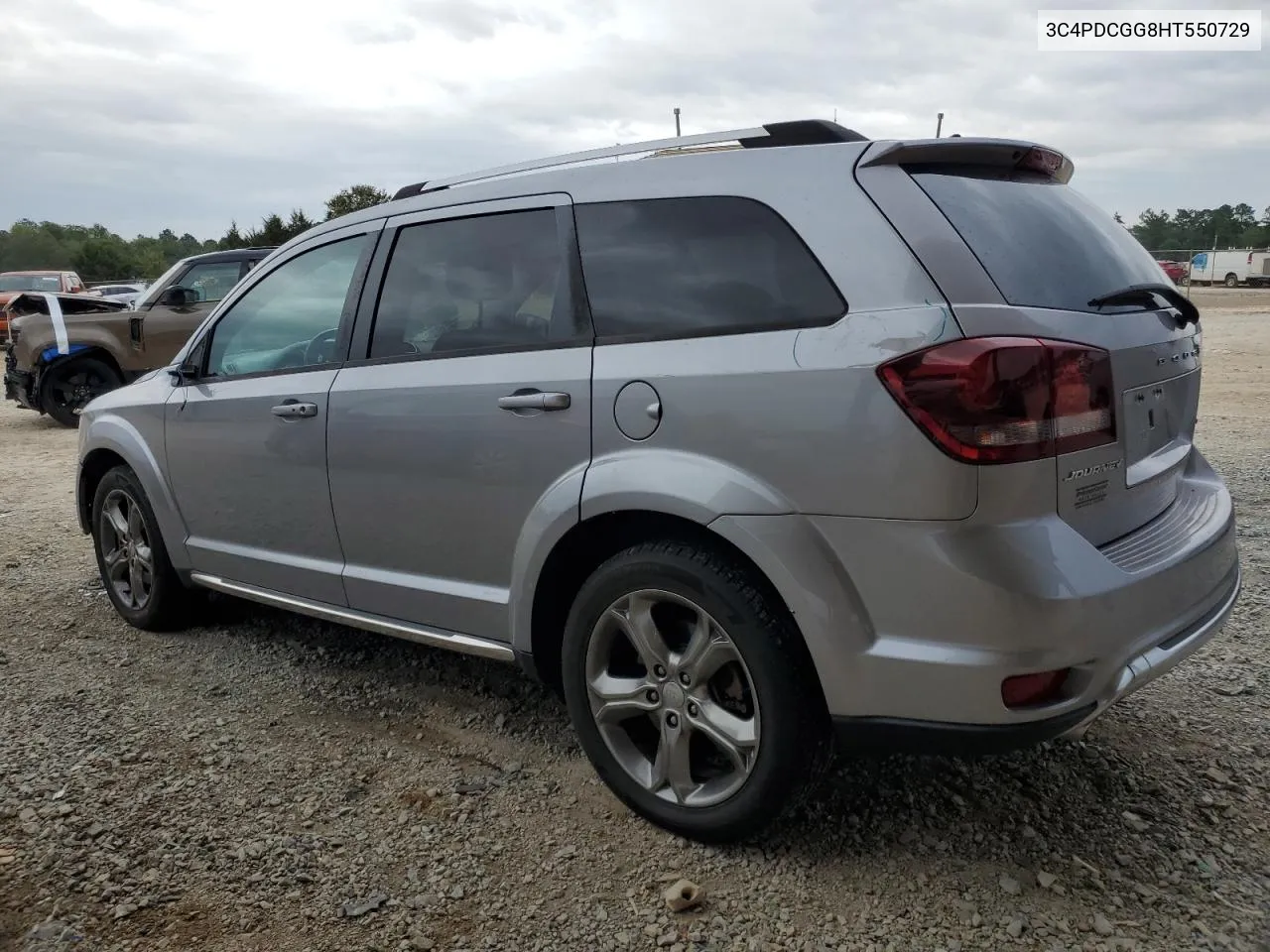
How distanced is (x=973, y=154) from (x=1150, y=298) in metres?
0.62

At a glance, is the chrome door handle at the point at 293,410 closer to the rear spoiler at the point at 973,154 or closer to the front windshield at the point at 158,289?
the rear spoiler at the point at 973,154

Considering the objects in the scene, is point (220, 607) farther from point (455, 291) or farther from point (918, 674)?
point (918, 674)

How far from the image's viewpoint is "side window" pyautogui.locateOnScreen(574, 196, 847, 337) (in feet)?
8.07

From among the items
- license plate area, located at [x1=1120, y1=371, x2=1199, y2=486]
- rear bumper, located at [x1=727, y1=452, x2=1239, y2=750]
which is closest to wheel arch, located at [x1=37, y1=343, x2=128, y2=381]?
rear bumper, located at [x1=727, y1=452, x2=1239, y2=750]

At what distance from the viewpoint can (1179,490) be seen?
2779 millimetres

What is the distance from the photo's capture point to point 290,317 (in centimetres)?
391

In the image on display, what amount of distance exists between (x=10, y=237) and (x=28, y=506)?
5486cm

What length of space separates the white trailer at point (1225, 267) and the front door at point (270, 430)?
157 feet

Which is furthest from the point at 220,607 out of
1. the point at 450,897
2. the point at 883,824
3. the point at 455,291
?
the point at 883,824

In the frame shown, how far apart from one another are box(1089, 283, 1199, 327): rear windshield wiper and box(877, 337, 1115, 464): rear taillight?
0.38m

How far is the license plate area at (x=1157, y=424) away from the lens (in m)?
2.44

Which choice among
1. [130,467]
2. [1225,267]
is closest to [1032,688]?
[130,467]

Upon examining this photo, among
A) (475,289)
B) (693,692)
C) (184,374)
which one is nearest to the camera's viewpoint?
(693,692)

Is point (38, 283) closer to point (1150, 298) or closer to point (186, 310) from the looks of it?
point (186, 310)
